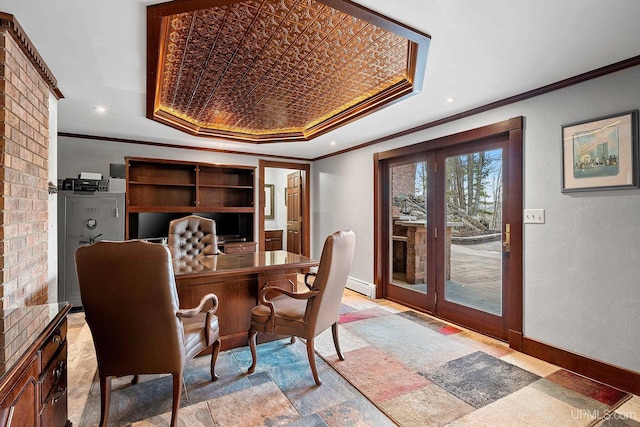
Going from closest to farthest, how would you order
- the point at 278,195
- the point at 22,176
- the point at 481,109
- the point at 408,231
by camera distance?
the point at 22,176 → the point at 481,109 → the point at 408,231 → the point at 278,195

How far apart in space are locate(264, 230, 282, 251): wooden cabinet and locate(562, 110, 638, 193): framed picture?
5534 mm

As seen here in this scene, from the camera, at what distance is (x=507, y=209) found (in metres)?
2.95

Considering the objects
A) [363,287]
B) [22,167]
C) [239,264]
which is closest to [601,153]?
[239,264]

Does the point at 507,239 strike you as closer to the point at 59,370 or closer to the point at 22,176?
the point at 59,370

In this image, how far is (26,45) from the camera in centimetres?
188

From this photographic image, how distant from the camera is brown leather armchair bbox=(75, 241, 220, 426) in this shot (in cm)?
155

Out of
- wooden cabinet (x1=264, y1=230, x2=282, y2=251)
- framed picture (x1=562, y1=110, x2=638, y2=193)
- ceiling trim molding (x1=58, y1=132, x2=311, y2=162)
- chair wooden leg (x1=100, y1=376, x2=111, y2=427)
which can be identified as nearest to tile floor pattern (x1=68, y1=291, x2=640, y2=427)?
chair wooden leg (x1=100, y1=376, x2=111, y2=427)

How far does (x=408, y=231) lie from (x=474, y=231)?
3.12ft

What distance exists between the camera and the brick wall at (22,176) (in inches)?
68.3

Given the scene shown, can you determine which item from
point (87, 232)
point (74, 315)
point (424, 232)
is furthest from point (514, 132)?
point (74, 315)

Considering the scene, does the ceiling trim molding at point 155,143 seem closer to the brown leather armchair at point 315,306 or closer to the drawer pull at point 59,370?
the brown leather armchair at point 315,306

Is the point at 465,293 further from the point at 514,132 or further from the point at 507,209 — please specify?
the point at 514,132

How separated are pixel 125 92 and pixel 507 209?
3616 millimetres

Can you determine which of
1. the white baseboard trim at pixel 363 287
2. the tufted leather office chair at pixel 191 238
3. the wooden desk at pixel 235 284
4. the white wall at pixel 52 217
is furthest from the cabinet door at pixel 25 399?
the white baseboard trim at pixel 363 287
